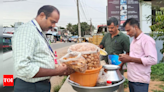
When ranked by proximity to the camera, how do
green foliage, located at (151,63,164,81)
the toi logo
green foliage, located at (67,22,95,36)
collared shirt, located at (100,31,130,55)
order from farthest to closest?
1. green foliage, located at (67,22,95,36)
2. green foliage, located at (151,63,164,81)
3. the toi logo
4. collared shirt, located at (100,31,130,55)

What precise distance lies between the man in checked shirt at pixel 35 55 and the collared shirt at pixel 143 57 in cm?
103

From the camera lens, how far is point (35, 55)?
1274 mm

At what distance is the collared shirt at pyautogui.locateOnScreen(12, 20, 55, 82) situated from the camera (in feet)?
3.72

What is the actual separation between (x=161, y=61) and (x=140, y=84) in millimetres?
5380

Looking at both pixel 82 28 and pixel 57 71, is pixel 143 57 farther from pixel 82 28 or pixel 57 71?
pixel 82 28

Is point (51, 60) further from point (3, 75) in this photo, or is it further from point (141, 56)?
point (3, 75)

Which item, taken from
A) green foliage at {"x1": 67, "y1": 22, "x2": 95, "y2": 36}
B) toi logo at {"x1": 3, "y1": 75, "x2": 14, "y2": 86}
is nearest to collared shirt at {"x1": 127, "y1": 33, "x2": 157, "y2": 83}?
toi logo at {"x1": 3, "y1": 75, "x2": 14, "y2": 86}

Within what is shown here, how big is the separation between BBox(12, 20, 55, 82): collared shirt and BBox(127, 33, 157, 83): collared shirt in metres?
1.13

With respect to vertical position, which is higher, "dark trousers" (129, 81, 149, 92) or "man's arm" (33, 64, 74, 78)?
"man's arm" (33, 64, 74, 78)

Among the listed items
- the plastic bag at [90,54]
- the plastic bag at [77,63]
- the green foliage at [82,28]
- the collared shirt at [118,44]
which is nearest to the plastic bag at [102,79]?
the plastic bag at [90,54]

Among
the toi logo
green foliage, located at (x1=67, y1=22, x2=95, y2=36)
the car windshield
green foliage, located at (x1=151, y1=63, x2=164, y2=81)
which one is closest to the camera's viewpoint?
the toi logo

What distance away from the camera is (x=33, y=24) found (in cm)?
133

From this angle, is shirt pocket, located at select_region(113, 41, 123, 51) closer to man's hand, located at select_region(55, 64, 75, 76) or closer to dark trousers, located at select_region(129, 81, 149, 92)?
dark trousers, located at select_region(129, 81, 149, 92)

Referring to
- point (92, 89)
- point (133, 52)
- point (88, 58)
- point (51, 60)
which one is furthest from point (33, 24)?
point (133, 52)
